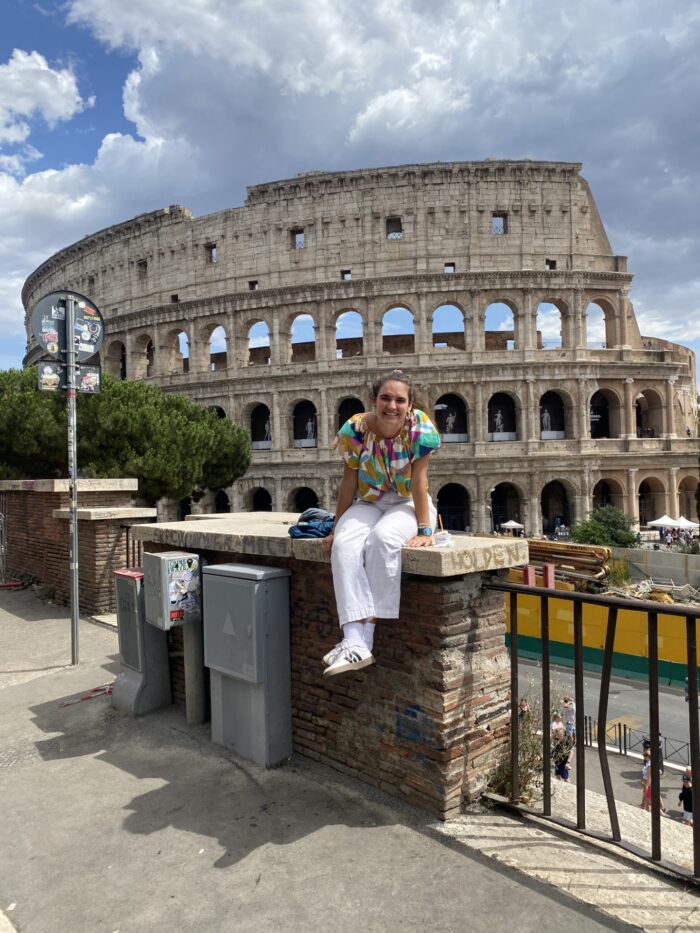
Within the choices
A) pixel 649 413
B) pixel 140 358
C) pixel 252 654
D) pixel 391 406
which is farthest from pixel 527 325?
pixel 252 654

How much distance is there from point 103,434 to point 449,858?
53.6 ft

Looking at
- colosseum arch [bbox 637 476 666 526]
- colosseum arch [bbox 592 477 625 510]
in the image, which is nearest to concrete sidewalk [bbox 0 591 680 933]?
colosseum arch [bbox 592 477 625 510]

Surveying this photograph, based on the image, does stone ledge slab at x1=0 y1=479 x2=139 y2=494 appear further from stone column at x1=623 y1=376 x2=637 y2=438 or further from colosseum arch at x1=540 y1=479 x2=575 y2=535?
stone column at x1=623 y1=376 x2=637 y2=438

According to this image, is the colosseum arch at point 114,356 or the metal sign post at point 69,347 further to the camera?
the colosseum arch at point 114,356

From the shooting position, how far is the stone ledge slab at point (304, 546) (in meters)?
3.41

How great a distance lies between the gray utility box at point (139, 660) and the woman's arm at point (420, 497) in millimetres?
3000

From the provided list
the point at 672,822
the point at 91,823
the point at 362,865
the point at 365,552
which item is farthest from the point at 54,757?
the point at 672,822

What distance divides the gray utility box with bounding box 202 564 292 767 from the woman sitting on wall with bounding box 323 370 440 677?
23.6 inches

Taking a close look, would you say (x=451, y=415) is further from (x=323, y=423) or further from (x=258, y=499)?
(x=258, y=499)

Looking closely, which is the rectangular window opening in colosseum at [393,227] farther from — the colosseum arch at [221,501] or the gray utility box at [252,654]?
the gray utility box at [252,654]

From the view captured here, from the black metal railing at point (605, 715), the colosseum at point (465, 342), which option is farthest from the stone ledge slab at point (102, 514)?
the colosseum at point (465, 342)

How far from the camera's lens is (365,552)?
11.7 ft

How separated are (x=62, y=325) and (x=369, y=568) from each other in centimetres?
632

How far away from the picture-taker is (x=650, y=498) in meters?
31.0
